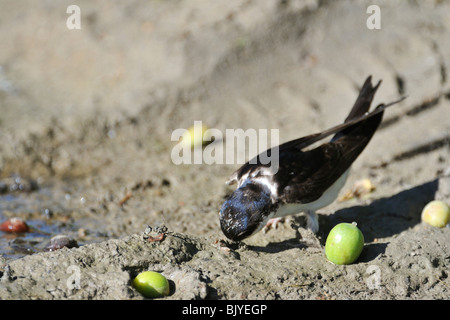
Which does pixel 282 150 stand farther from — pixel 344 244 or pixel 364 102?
pixel 344 244

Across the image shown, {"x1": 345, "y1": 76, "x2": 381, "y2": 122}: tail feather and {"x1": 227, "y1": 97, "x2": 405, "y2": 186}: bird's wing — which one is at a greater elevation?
{"x1": 345, "y1": 76, "x2": 381, "y2": 122}: tail feather

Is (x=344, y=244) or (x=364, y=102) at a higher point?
(x=364, y=102)

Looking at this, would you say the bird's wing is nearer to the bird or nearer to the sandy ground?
the bird

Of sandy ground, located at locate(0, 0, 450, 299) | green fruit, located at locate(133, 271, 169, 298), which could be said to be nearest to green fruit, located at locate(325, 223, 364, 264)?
sandy ground, located at locate(0, 0, 450, 299)

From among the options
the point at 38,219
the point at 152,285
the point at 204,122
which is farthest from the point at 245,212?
the point at 204,122

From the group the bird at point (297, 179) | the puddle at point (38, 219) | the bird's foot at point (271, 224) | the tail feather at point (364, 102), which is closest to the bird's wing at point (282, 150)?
the bird at point (297, 179)
